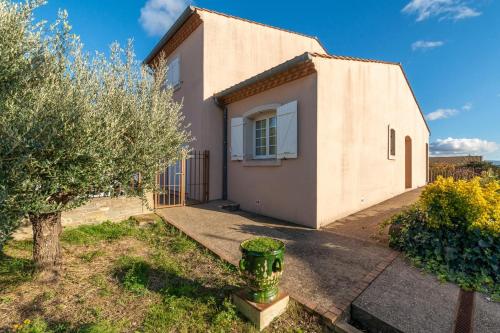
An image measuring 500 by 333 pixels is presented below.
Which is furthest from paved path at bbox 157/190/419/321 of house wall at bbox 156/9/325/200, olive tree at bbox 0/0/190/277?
house wall at bbox 156/9/325/200

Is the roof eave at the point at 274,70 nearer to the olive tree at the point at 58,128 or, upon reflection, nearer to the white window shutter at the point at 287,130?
the white window shutter at the point at 287,130

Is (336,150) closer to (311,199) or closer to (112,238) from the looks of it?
(311,199)

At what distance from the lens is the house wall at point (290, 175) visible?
5.98 meters

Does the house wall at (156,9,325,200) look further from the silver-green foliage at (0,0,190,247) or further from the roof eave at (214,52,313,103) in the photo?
the silver-green foliage at (0,0,190,247)

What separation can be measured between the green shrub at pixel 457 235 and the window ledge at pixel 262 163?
3245mm

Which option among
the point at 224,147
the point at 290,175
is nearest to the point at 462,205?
the point at 290,175

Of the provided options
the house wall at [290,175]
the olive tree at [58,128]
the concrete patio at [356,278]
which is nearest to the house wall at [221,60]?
the house wall at [290,175]

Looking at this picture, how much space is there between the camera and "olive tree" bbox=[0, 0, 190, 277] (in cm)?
252

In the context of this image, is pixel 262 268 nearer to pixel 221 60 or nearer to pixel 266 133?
pixel 266 133

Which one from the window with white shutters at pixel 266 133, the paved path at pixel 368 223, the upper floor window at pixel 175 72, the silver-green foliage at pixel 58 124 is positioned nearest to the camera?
the silver-green foliage at pixel 58 124

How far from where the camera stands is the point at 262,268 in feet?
8.71

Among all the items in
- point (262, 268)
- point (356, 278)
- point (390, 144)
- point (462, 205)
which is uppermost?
point (390, 144)

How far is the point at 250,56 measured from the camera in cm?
967

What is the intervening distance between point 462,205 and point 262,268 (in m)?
3.89
